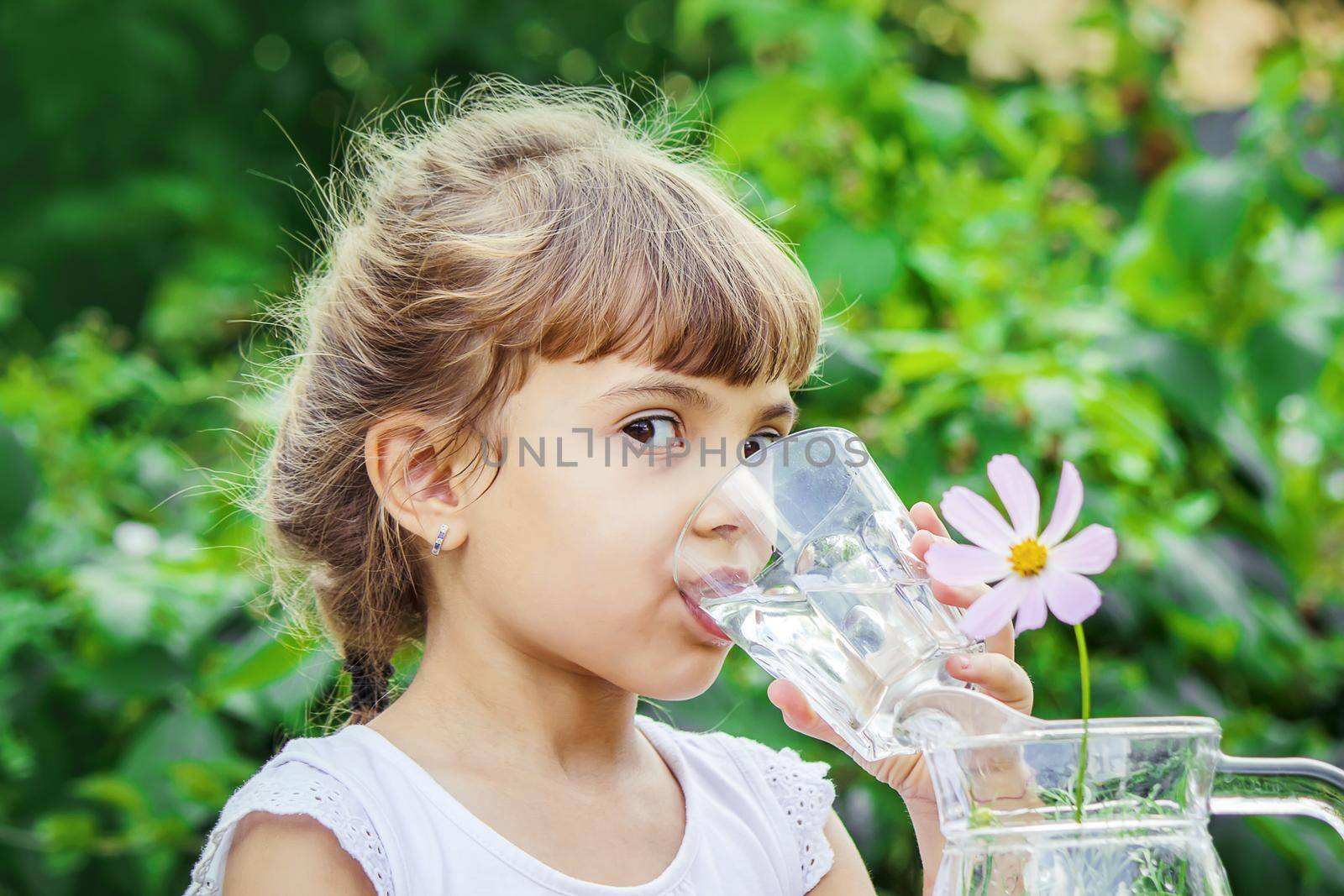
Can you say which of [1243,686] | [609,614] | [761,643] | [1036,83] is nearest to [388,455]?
[609,614]

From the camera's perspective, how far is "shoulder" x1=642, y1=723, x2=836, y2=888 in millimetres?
1392

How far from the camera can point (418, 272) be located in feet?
4.28

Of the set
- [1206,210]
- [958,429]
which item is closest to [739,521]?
[958,429]

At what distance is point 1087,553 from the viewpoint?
74 centimetres

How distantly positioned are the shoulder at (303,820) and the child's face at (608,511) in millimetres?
211

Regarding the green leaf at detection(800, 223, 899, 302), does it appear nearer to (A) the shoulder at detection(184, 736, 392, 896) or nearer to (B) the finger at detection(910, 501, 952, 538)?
(B) the finger at detection(910, 501, 952, 538)

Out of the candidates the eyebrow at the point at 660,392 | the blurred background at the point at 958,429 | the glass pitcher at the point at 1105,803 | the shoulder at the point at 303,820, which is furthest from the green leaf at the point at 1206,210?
the shoulder at the point at 303,820

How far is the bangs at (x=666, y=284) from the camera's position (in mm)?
1183

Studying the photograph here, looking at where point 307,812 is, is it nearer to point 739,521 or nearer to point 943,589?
point 739,521

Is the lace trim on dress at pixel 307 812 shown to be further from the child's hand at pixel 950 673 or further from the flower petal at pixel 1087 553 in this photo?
the flower petal at pixel 1087 553

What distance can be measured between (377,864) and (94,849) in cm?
105

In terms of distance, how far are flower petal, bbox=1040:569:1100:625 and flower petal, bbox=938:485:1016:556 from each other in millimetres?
32

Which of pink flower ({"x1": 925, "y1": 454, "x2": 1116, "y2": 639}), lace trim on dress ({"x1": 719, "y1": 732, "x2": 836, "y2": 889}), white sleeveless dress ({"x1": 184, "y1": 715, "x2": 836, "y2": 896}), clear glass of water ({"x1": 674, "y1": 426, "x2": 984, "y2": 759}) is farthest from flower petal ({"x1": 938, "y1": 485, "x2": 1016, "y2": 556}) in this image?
lace trim on dress ({"x1": 719, "y1": 732, "x2": 836, "y2": 889})

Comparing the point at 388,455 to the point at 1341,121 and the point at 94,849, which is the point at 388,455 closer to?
the point at 94,849
